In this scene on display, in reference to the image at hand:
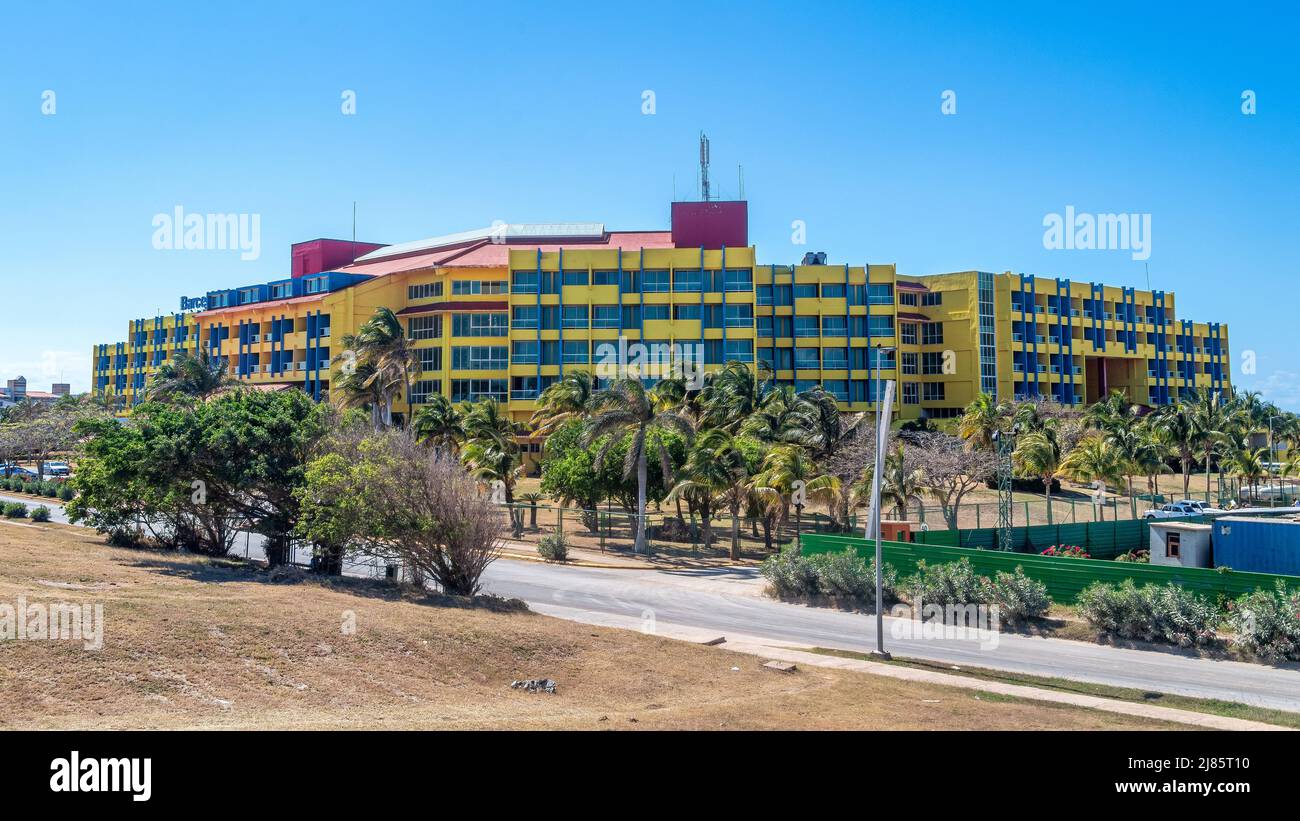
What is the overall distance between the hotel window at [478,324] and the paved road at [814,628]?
41368mm

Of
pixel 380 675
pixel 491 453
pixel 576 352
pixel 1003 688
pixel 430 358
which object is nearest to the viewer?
pixel 380 675

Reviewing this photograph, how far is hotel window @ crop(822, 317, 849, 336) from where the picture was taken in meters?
81.6

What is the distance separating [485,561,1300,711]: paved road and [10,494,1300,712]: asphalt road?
0.09 feet

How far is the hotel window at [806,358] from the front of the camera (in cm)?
8138

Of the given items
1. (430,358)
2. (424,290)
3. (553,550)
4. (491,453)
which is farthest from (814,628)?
(424,290)

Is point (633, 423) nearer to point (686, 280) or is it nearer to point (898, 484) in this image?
point (898, 484)

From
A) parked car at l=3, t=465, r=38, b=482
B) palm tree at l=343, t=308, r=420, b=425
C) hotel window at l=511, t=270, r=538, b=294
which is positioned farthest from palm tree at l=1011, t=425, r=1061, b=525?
parked car at l=3, t=465, r=38, b=482

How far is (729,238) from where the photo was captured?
83.1 meters

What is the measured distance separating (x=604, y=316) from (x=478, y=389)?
12282mm

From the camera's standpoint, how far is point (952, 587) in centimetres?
2775

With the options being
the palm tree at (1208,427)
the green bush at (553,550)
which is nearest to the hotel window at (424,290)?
the green bush at (553,550)

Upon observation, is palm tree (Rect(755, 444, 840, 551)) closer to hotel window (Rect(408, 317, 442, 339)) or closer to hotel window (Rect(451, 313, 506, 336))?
hotel window (Rect(451, 313, 506, 336))

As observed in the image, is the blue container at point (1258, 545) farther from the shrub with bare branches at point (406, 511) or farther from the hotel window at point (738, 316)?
the hotel window at point (738, 316)
